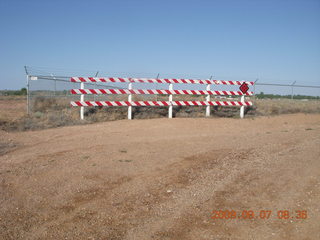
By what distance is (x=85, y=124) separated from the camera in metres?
13.1

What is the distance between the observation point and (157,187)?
5203 mm

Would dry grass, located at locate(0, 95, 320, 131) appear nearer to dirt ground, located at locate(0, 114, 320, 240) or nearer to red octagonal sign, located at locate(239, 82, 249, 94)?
red octagonal sign, located at locate(239, 82, 249, 94)

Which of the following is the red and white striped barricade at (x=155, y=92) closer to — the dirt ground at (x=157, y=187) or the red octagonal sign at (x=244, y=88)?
the red octagonal sign at (x=244, y=88)

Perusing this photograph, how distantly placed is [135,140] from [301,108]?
1335 cm

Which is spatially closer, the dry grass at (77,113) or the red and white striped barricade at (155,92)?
the dry grass at (77,113)

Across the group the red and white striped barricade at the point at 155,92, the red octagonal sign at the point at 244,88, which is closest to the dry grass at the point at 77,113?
the red and white striped barricade at the point at 155,92

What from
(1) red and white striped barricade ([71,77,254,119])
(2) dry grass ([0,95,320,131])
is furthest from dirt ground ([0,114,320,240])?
(1) red and white striped barricade ([71,77,254,119])

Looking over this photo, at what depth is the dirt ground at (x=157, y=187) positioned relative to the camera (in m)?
3.79

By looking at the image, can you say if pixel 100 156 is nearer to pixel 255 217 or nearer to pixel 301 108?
pixel 255 217

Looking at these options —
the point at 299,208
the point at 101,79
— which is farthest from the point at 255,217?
the point at 101,79

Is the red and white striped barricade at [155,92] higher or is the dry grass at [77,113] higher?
the red and white striped barricade at [155,92]

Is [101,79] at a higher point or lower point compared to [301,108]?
higher

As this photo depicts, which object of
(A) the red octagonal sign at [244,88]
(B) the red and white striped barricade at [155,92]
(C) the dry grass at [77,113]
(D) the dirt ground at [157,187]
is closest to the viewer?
(D) the dirt ground at [157,187]

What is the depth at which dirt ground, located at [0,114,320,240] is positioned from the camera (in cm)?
379
